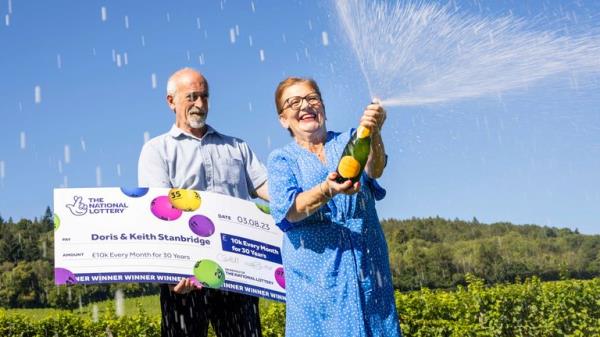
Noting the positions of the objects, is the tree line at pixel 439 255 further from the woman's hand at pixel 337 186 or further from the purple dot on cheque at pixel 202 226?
the woman's hand at pixel 337 186

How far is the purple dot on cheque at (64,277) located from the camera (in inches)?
140

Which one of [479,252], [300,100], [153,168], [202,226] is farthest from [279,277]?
[479,252]

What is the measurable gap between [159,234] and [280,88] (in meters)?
1.16

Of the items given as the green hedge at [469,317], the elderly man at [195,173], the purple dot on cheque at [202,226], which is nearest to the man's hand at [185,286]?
the elderly man at [195,173]

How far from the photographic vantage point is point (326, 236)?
2.97 meters

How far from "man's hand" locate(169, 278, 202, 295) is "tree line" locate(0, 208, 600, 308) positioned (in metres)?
17.7

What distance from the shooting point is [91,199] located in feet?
12.2

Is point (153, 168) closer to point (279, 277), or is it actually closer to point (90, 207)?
point (90, 207)

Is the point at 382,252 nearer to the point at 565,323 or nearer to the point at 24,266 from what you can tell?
the point at 565,323

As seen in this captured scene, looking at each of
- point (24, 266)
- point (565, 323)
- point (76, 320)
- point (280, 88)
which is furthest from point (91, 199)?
point (24, 266)

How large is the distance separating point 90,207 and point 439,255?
26287 millimetres

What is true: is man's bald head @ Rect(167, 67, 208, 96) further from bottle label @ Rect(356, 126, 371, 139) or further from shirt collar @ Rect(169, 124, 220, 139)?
bottle label @ Rect(356, 126, 371, 139)

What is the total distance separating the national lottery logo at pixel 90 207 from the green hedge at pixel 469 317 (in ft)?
18.4

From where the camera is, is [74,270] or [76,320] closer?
[74,270]
